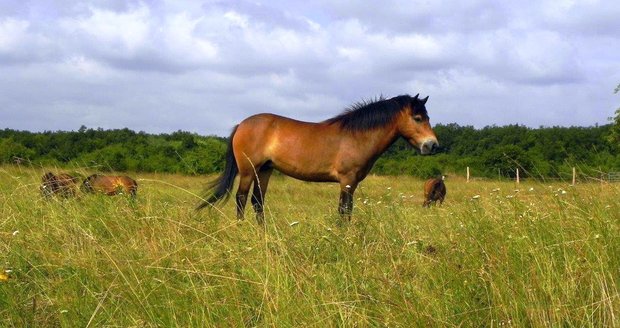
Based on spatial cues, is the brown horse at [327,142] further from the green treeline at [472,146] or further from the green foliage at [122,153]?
the green treeline at [472,146]

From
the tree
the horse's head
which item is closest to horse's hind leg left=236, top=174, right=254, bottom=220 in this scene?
the horse's head

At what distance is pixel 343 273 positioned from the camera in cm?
388

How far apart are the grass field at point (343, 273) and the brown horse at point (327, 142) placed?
314 cm

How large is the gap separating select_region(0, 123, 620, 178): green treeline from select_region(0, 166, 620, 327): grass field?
3.74ft

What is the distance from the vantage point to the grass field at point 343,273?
3.28m

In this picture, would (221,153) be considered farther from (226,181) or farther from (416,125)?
(416,125)

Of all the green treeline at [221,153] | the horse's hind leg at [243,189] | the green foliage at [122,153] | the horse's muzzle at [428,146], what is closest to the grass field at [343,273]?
the green treeline at [221,153]

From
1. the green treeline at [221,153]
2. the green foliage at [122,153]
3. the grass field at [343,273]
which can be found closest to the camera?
the grass field at [343,273]

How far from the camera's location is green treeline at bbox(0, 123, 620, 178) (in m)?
8.48

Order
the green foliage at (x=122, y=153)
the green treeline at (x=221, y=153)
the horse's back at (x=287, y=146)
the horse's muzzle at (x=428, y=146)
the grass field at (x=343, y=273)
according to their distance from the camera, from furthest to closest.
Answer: the green foliage at (x=122, y=153) → the horse's muzzle at (x=428, y=146) → the horse's back at (x=287, y=146) → the green treeline at (x=221, y=153) → the grass field at (x=343, y=273)

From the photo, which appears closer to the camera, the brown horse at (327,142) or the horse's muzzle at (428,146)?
the brown horse at (327,142)

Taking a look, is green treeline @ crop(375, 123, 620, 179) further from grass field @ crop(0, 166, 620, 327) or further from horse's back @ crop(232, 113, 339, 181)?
grass field @ crop(0, 166, 620, 327)

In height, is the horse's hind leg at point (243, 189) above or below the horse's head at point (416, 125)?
below

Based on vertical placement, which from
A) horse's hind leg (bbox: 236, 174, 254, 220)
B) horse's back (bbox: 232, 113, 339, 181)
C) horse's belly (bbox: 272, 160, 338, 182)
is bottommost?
horse's hind leg (bbox: 236, 174, 254, 220)
